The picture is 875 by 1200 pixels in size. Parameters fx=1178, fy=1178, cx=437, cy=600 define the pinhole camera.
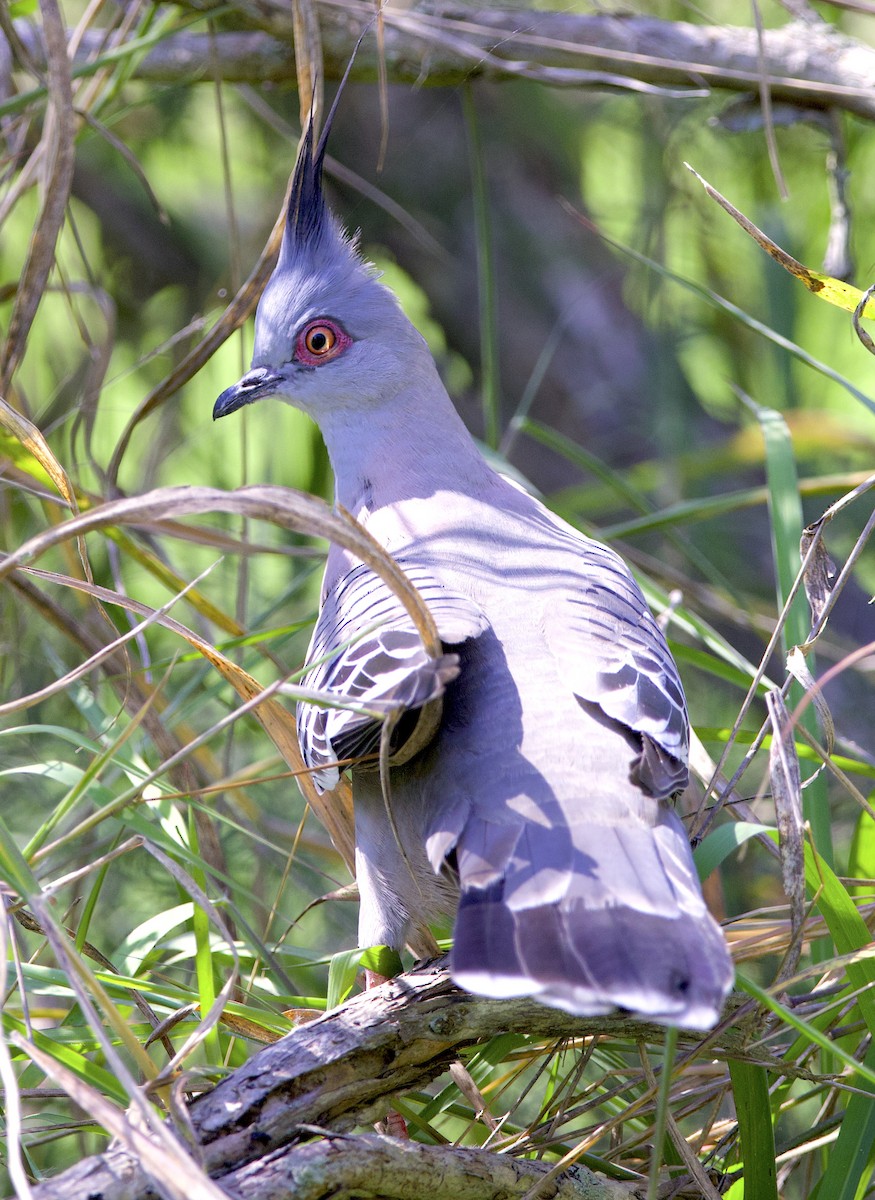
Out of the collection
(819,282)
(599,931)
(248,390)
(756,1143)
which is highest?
(248,390)

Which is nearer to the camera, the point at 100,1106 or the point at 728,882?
the point at 100,1106

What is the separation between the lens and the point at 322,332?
3.40 metres

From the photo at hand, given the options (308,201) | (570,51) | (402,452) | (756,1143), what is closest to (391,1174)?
(756,1143)

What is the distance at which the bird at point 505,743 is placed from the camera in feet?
5.57

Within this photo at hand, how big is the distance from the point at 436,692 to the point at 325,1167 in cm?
70

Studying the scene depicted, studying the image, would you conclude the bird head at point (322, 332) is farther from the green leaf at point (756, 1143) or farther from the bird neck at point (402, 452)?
the green leaf at point (756, 1143)

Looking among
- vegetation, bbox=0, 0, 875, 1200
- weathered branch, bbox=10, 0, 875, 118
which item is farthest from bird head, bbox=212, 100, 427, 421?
weathered branch, bbox=10, 0, 875, 118

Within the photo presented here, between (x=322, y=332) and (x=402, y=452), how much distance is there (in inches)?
17.3

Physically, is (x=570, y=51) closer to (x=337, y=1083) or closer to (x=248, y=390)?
(x=248, y=390)

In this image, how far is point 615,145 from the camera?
5.56 meters

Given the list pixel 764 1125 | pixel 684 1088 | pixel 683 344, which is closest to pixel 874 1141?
pixel 764 1125

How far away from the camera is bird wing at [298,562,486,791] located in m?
1.90

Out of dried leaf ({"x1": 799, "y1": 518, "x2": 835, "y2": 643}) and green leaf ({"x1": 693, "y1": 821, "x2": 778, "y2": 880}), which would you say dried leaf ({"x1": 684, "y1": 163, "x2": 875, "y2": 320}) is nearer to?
dried leaf ({"x1": 799, "y1": 518, "x2": 835, "y2": 643})

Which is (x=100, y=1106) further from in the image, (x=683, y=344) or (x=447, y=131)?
(x=447, y=131)
